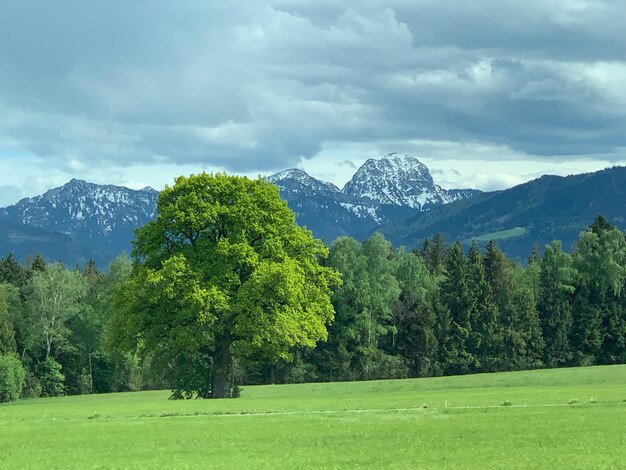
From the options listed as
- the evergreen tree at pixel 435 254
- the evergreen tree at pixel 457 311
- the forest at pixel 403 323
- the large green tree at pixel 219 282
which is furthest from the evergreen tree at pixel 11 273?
the large green tree at pixel 219 282

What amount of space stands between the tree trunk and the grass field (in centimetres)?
724

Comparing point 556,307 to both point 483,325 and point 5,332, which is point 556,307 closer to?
point 483,325

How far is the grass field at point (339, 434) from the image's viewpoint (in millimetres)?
25438

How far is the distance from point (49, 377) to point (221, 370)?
60400 mm

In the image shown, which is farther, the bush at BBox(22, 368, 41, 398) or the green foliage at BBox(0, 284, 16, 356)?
the bush at BBox(22, 368, 41, 398)

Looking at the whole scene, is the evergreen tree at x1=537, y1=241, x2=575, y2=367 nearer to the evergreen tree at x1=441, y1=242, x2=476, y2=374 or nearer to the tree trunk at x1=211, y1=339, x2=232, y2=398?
the evergreen tree at x1=441, y1=242, x2=476, y2=374

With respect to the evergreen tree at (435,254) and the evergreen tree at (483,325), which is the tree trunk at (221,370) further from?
the evergreen tree at (435,254)

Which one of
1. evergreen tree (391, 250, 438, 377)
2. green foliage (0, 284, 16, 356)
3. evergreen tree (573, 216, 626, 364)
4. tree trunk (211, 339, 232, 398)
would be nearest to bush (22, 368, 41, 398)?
green foliage (0, 284, 16, 356)

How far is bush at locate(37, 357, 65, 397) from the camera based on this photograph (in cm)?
11119

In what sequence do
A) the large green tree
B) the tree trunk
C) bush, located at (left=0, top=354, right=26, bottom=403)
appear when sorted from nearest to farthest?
the large green tree, the tree trunk, bush, located at (left=0, top=354, right=26, bottom=403)

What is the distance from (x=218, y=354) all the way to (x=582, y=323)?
244ft

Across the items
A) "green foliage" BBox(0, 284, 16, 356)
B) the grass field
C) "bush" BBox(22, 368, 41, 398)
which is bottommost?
"bush" BBox(22, 368, 41, 398)

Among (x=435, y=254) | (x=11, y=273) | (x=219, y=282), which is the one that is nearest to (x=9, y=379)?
(x=11, y=273)

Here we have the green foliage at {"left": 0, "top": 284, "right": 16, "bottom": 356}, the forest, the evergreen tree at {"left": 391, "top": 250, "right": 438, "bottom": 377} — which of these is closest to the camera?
the green foliage at {"left": 0, "top": 284, "right": 16, "bottom": 356}
